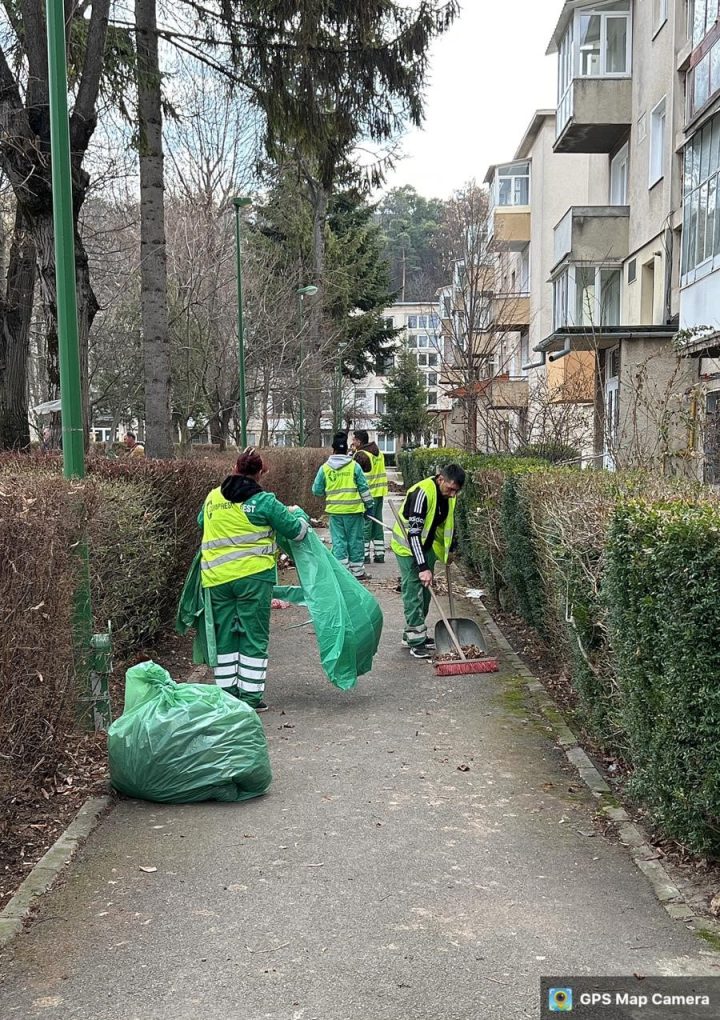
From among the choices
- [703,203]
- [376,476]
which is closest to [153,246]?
[376,476]

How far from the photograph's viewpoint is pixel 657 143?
72.3 feet

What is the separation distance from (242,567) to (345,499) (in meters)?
6.36

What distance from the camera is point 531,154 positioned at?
3903cm

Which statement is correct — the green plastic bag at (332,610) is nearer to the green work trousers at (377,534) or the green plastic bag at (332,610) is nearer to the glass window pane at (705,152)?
the green work trousers at (377,534)

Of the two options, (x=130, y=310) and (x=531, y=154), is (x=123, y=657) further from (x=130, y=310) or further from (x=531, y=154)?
(x=531, y=154)

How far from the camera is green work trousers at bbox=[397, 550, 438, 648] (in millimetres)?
9242

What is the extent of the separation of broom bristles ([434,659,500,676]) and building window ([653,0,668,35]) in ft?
58.8

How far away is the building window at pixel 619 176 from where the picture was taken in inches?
1010

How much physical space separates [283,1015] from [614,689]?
306 centimetres

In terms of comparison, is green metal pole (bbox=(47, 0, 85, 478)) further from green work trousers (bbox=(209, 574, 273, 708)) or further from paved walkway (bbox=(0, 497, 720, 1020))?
paved walkway (bbox=(0, 497, 720, 1020))

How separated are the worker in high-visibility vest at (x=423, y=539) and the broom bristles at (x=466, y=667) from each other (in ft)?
2.43

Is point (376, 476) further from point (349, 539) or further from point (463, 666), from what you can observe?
point (463, 666)

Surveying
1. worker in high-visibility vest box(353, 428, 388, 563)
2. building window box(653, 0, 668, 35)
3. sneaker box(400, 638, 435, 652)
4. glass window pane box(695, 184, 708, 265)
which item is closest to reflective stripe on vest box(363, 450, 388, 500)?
worker in high-visibility vest box(353, 428, 388, 563)

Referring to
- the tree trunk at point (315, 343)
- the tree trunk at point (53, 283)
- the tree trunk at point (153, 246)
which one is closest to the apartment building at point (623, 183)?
the tree trunk at point (315, 343)
